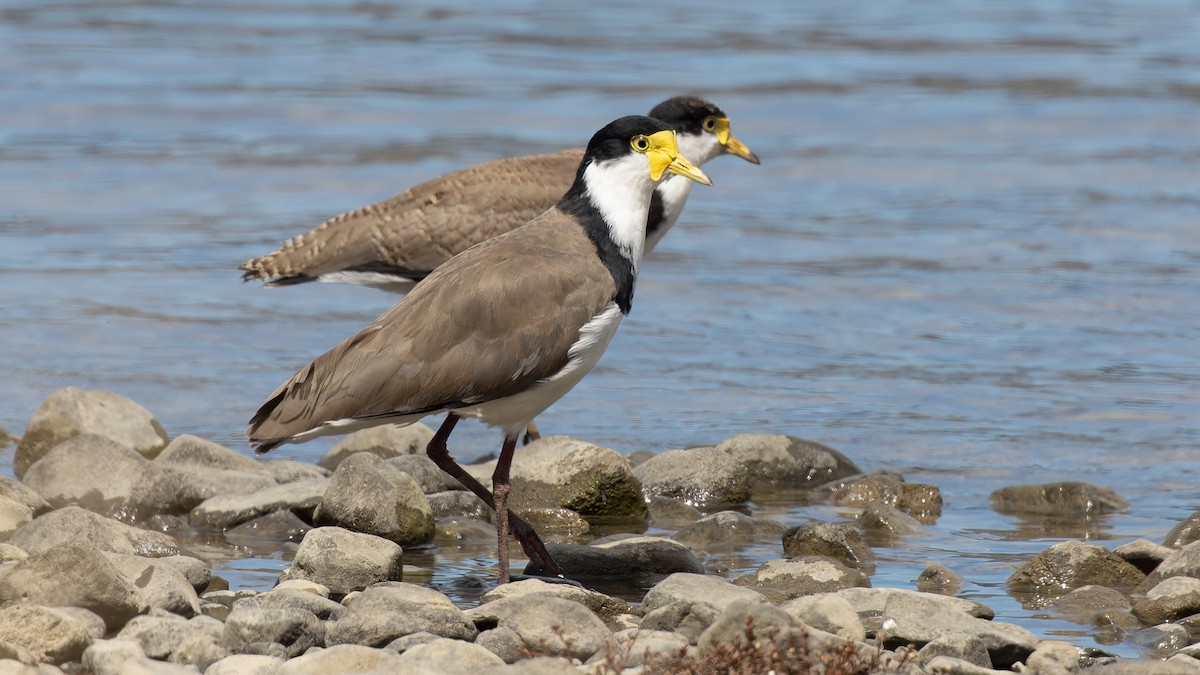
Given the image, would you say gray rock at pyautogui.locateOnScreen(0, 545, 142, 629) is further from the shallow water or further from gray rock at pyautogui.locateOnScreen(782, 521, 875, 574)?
gray rock at pyautogui.locateOnScreen(782, 521, 875, 574)

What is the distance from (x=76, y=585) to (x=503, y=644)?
4.61 ft

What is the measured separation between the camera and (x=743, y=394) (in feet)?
35.8

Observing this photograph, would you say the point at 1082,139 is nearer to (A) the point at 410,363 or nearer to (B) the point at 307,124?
(B) the point at 307,124

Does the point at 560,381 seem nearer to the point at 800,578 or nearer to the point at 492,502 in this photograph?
the point at 492,502

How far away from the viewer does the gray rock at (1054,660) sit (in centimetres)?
584

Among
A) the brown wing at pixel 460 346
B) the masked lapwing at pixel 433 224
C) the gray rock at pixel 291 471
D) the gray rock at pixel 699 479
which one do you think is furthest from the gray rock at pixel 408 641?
the masked lapwing at pixel 433 224

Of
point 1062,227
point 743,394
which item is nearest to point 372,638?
point 743,394

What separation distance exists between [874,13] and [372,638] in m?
25.3

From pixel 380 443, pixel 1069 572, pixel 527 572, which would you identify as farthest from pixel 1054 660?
pixel 380 443

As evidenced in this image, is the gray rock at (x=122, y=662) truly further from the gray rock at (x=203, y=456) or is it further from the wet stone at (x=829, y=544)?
the gray rock at (x=203, y=456)

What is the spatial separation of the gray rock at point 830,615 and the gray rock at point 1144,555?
5.25ft

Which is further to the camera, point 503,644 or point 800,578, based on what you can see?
point 800,578

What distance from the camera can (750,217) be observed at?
16.1 meters

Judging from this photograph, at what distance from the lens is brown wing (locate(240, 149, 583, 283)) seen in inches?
411
